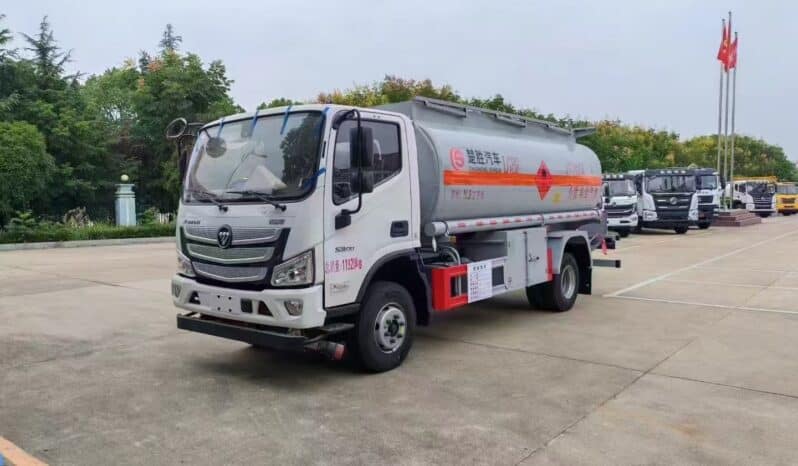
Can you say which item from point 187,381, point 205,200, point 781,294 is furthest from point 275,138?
point 781,294

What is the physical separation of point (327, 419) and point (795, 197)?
4839 centimetres

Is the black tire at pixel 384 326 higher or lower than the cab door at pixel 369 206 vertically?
lower

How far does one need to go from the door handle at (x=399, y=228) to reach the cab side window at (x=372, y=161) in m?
0.43

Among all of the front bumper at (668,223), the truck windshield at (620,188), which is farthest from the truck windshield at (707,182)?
the truck windshield at (620,188)

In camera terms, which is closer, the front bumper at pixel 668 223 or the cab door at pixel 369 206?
the cab door at pixel 369 206

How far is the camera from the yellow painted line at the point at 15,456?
3.98 metres

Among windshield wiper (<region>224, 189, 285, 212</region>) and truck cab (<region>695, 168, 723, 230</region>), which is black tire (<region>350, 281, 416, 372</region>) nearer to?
windshield wiper (<region>224, 189, 285, 212</region>)

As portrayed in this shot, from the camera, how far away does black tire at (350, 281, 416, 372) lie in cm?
567

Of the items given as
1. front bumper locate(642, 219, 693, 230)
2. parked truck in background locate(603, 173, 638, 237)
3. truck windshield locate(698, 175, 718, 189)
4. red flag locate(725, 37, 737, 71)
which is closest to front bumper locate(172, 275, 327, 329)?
parked truck in background locate(603, 173, 638, 237)

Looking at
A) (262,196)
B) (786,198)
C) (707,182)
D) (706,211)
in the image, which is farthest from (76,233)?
(786,198)

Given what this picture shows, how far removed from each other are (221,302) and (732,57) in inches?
1367

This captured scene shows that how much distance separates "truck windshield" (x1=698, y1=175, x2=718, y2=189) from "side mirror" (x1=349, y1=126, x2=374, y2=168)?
75.1 feet

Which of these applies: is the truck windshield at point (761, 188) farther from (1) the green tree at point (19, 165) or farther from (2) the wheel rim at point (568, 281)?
(1) the green tree at point (19, 165)

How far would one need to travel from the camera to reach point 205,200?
5742 mm
